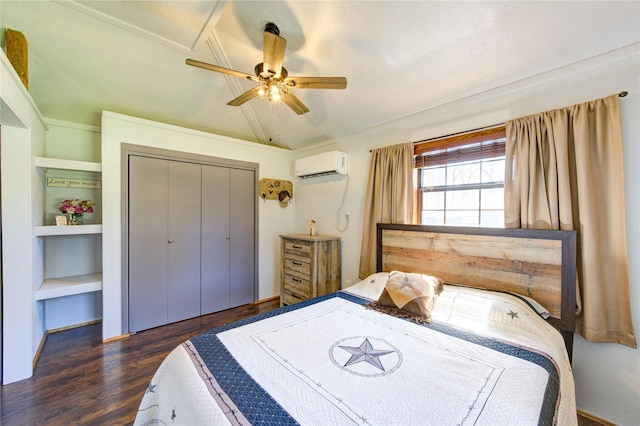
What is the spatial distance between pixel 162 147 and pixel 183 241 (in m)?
1.13

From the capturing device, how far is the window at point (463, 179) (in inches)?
85.8

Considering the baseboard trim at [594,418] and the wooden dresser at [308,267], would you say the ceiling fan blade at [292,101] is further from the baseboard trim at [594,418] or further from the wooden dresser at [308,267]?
the baseboard trim at [594,418]

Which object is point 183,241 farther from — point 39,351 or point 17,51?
point 17,51

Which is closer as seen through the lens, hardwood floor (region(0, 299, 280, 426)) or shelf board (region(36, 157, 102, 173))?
hardwood floor (region(0, 299, 280, 426))

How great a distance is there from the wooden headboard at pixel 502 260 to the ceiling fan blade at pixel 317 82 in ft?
4.96

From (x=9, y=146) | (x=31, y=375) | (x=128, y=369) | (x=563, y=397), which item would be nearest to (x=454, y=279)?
(x=563, y=397)

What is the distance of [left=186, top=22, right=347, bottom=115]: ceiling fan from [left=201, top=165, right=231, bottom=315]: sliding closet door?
163 cm

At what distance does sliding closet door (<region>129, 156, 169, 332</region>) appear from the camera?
2.75 metres

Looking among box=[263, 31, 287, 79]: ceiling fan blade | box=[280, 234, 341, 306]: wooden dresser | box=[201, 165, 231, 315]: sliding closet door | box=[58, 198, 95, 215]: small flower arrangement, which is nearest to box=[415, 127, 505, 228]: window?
box=[280, 234, 341, 306]: wooden dresser

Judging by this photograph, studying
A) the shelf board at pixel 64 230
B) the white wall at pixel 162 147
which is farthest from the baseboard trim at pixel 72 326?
the shelf board at pixel 64 230

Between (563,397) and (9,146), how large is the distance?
3.81 meters

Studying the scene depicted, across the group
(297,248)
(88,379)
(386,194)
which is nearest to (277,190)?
(297,248)

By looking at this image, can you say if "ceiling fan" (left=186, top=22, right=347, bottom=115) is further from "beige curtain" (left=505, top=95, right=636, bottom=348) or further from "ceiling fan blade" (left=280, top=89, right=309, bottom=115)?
"beige curtain" (left=505, top=95, right=636, bottom=348)

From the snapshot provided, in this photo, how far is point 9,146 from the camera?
195cm
